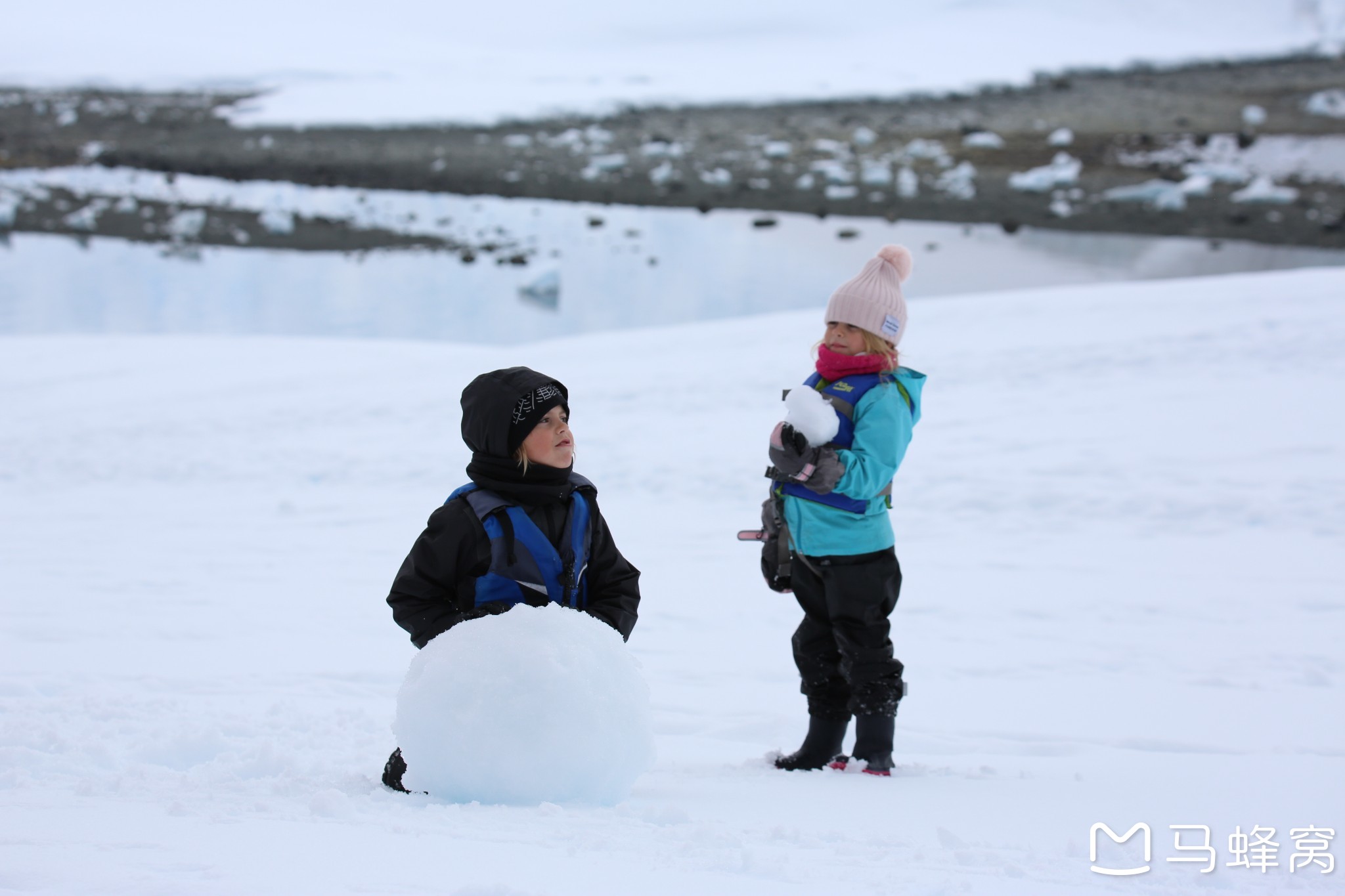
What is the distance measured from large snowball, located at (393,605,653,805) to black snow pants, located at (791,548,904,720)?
79cm

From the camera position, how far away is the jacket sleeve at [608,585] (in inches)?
83.5

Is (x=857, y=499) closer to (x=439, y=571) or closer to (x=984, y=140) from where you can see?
(x=439, y=571)

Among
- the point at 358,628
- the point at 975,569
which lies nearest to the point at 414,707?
the point at 358,628

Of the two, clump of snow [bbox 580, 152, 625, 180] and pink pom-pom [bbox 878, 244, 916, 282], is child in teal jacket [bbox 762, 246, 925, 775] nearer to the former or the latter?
pink pom-pom [bbox 878, 244, 916, 282]

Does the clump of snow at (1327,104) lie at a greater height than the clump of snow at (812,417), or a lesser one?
greater

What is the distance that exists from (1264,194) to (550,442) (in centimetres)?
2248

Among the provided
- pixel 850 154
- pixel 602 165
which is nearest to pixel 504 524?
pixel 602 165

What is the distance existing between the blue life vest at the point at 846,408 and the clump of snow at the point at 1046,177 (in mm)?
21848

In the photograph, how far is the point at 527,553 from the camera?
202cm

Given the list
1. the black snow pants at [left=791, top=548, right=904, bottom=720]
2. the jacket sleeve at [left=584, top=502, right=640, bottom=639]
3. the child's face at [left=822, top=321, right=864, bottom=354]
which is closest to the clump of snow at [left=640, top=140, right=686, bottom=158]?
the child's face at [left=822, top=321, right=864, bottom=354]

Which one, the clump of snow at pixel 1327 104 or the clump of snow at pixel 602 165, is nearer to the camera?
the clump of snow at pixel 602 165

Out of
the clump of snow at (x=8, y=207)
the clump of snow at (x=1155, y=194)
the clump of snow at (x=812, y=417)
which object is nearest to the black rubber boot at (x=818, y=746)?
the clump of snow at (x=812, y=417)

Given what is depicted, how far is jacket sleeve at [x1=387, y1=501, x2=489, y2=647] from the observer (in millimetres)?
1996

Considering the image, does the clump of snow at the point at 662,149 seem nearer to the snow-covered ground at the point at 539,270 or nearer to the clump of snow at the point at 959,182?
the snow-covered ground at the point at 539,270
